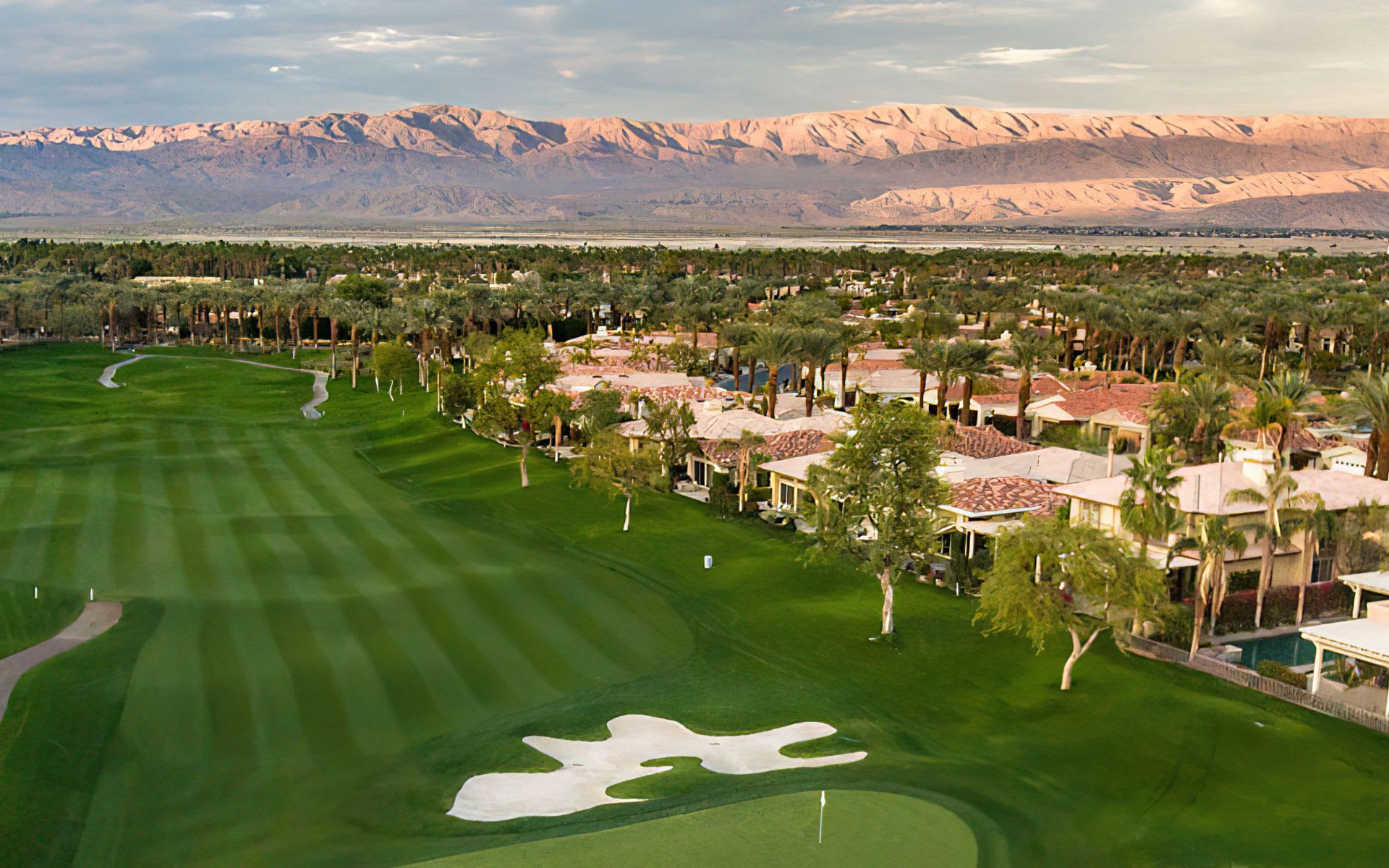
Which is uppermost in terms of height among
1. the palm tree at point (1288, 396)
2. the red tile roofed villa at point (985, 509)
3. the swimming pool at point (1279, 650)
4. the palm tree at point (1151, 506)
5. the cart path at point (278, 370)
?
the palm tree at point (1288, 396)

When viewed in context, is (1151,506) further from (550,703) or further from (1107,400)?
(1107,400)

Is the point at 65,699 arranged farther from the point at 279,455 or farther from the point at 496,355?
the point at 496,355

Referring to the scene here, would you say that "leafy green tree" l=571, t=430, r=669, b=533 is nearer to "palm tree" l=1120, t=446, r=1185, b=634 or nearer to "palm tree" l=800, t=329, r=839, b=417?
"palm tree" l=800, t=329, r=839, b=417

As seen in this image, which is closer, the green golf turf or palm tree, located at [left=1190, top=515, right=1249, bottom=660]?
the green golf turf

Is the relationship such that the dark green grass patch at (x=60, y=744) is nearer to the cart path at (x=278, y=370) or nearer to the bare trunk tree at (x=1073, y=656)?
the bare trunk tree at (x=1073, y=656)

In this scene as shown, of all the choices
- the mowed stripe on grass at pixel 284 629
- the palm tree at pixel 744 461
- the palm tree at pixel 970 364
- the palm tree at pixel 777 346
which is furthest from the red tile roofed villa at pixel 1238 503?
the palm tree at pixel 777 346

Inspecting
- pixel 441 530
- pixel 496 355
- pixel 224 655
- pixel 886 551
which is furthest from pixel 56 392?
pixel 886 551

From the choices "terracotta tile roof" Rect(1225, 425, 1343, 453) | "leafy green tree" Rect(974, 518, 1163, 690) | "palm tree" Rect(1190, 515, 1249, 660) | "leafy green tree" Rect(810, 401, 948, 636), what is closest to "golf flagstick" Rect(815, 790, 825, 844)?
"leafy green tree" Rect(974, 518, 1163, 690)
